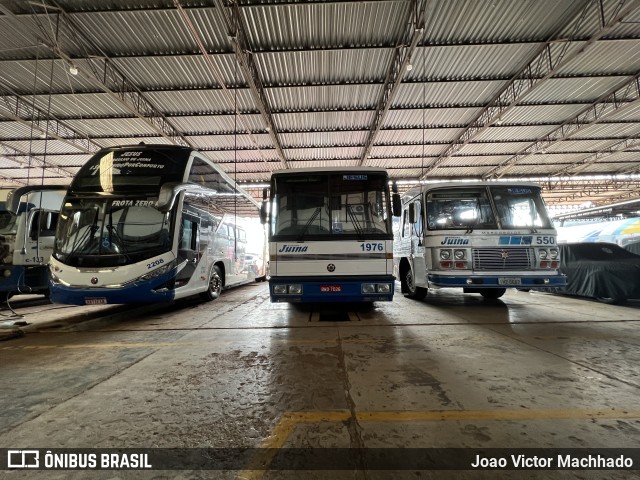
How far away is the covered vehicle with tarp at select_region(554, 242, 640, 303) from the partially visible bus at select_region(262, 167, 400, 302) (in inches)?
247

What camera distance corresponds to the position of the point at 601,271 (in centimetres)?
734

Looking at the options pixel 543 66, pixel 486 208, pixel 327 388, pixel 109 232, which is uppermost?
pixel 543 66

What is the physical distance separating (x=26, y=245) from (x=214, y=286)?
526 centimetres

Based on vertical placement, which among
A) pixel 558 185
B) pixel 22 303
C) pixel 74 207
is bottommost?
pixel 22 303

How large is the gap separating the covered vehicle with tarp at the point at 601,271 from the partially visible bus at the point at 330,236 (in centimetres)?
628

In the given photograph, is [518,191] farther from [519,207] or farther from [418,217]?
[418,217]

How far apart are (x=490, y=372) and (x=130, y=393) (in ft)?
11.9

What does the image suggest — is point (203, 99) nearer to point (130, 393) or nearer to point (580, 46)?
point (130, 393)

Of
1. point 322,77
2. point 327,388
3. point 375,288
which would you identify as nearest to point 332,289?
point 375,288

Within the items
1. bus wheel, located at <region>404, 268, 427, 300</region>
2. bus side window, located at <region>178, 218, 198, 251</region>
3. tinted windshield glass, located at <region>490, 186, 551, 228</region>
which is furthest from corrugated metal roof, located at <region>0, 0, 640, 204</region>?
bus wheel, located at <region>404, 268, 427, 300</region>

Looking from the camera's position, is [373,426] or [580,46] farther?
[580,46]

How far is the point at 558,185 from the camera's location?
21.7 metres

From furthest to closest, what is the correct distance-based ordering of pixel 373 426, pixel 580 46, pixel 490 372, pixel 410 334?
pixel 580 46 < pixel 410 334 < pixel 490 372 < pixel 373 426

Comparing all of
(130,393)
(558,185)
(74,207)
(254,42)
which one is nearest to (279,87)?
(254,42)
